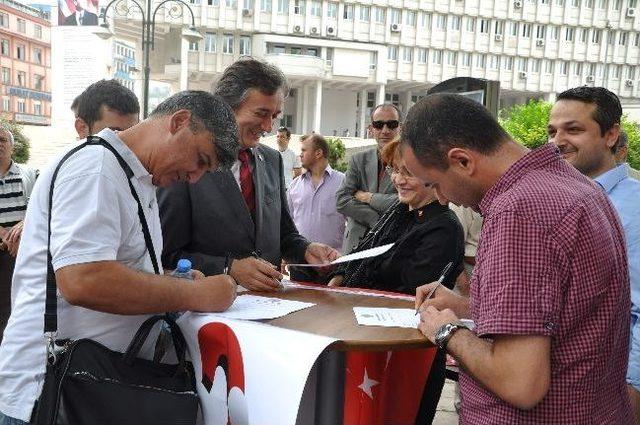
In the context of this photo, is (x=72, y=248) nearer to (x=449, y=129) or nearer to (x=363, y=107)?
(x=449, y=129)

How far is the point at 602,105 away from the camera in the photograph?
3123 millimetres

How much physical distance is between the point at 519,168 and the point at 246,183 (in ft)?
5.23

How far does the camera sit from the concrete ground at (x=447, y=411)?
163 inches

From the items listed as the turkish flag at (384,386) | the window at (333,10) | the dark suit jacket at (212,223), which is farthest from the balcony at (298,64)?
the turkish flag at (384,386)

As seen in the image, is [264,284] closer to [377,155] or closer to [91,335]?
[91,335]

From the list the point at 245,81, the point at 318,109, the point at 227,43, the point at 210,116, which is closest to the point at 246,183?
the point at 245,81

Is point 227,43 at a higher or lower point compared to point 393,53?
lower

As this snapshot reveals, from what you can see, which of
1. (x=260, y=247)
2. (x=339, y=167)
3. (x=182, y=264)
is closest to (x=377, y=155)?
(x=260, y=247)

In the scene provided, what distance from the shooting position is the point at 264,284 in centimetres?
245

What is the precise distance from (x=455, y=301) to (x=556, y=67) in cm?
6138

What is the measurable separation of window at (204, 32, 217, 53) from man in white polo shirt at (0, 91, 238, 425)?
51.0m

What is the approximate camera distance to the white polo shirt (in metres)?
1.64

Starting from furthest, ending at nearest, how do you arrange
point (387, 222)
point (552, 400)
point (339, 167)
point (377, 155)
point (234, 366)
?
point (339, 167) → point (377, 155) → point (387, 222) → point (234, 366) → point (552, 400)

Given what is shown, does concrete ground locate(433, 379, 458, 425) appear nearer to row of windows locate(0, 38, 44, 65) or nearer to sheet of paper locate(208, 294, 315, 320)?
sheet of paper locate(208, 294, 315, 320)
